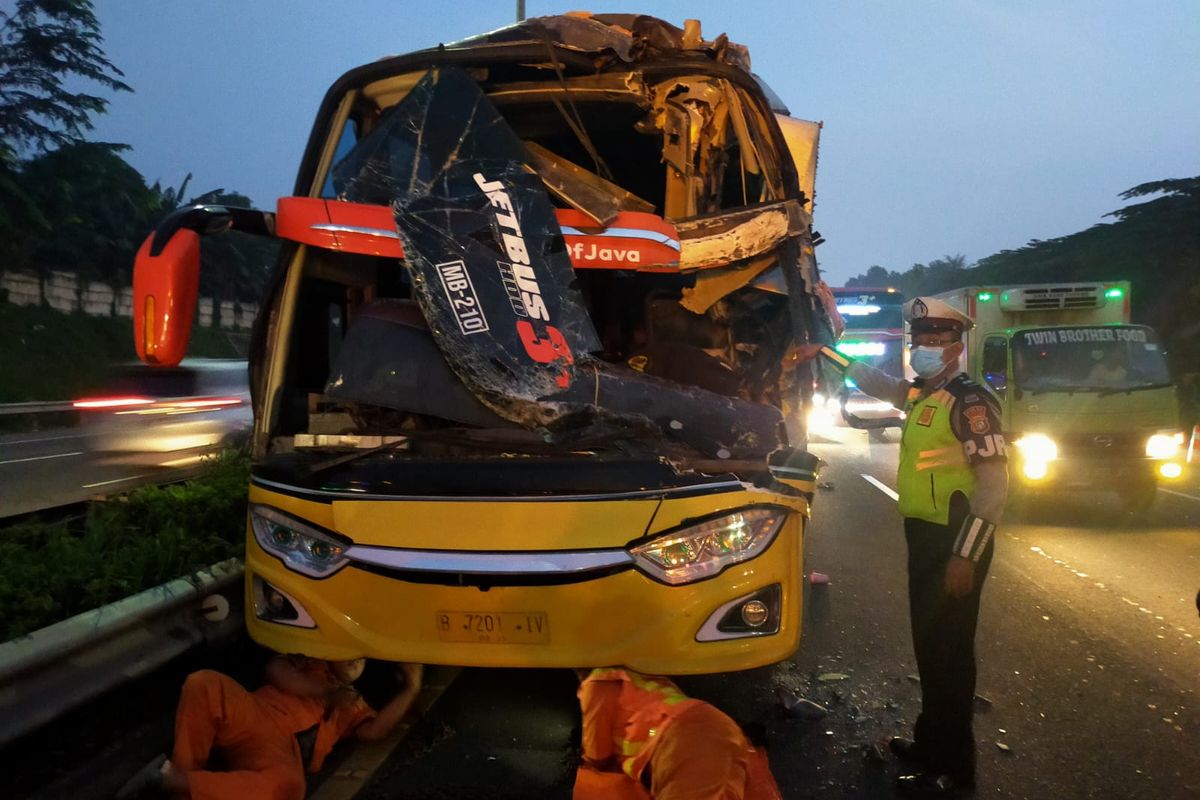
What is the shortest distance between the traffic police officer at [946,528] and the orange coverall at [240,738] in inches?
86.0

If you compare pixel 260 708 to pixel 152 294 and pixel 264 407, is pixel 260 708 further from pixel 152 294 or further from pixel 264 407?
pixel 152 294

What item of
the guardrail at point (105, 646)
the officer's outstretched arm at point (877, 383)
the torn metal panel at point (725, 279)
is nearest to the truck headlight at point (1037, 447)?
the officer's outstretched arm at point (877, 383)

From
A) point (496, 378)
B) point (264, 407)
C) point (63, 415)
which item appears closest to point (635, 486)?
point (496, 378)

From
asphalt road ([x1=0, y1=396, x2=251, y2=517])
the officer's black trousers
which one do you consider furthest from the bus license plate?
asphalt road ([x1=0, y1=396, x2=251, y2=517])

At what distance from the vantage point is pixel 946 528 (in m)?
3.53

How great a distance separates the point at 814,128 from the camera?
5.14 m

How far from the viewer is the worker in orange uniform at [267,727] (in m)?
2.84

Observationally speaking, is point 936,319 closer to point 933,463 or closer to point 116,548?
point 933,463

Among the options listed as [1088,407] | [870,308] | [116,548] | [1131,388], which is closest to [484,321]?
[116,548]

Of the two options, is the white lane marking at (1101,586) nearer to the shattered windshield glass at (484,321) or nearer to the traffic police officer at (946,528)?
the traffic police officer at (946,528)

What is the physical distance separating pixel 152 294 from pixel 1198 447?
55.3 feet

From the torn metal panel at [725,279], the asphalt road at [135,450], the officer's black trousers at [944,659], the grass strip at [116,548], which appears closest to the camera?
the officer's black trousers at [944,659]

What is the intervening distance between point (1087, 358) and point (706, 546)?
8731 mm

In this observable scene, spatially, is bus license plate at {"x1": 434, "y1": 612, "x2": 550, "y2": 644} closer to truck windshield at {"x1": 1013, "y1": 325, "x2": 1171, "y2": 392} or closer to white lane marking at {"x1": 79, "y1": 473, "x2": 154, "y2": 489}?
white lane marking at {"x1": 79, "y1": 473, "x2": 154, "y2": 489}
